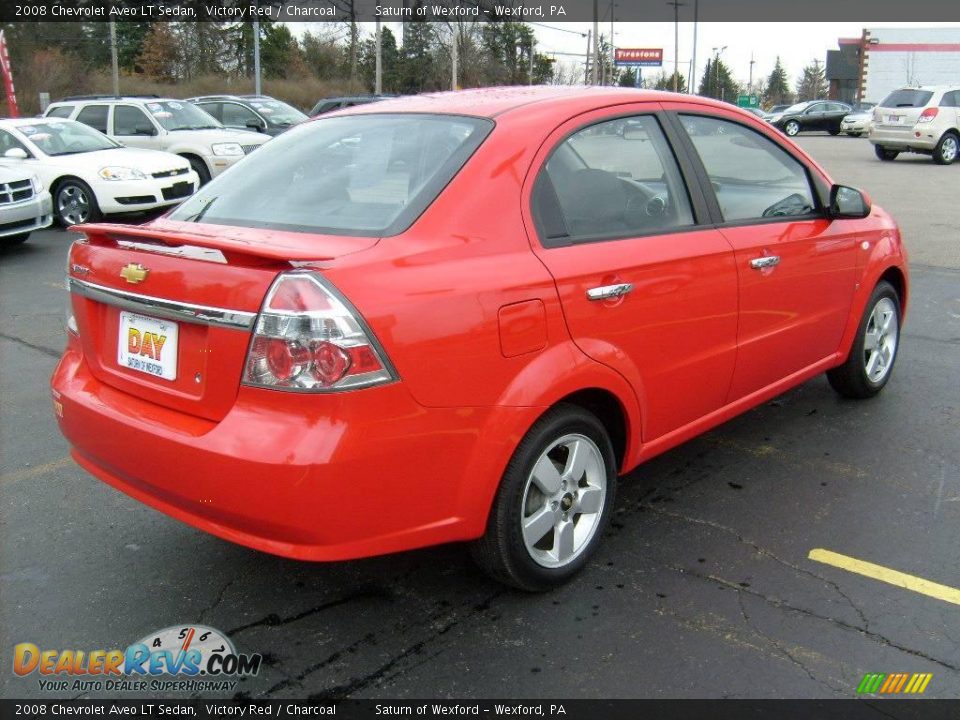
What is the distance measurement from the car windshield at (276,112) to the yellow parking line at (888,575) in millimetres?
17759

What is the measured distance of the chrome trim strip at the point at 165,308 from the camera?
2.61 metres

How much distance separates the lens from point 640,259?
333 cm

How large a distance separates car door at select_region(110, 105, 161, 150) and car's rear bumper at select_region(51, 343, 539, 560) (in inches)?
562

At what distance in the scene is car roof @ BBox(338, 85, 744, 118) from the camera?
3.37 meters

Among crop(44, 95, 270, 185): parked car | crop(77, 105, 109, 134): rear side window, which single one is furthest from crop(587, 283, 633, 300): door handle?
crop(77, 105, 109, 134): rear side window

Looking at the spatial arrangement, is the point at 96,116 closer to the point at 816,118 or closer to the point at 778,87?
the point at 816,118

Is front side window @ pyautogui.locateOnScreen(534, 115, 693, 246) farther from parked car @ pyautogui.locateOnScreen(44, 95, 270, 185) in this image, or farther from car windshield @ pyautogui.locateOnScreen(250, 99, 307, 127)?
car windshield @ pyautogui.locateOnScreen(250, 99, 307, 127)

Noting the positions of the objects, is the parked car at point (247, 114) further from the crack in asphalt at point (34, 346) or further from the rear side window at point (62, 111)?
the crack in asphalt at point (34, 346)

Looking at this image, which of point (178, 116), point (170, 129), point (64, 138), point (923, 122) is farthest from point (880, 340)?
point (923, 122)

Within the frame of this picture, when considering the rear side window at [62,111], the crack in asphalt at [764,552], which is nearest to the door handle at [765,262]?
the crack in asphalt at [764,552]

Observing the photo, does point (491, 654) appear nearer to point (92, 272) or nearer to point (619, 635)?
point (619, 635)

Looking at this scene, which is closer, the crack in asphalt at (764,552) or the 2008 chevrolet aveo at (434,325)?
the 2008 chevrolet aveo at (434,325)

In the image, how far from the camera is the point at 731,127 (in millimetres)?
4156

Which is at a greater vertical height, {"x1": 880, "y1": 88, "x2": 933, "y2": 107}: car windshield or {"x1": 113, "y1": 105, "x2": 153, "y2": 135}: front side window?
{"x1": 880, "y1": 88, "x2": 933, "y2": 107}: car windshield
